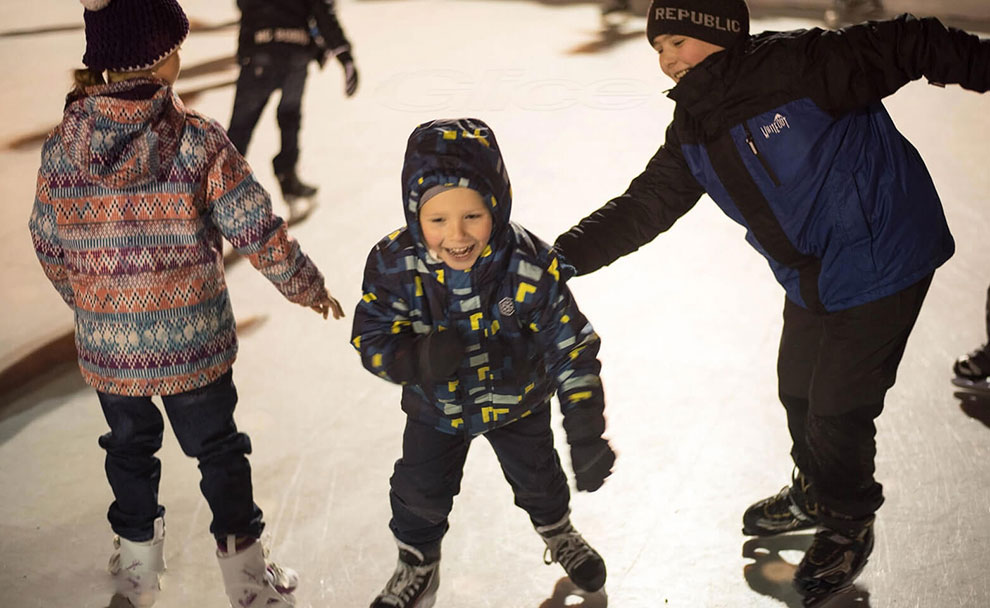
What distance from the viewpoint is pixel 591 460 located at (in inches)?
78.5

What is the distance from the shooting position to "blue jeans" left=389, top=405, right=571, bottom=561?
2086mm

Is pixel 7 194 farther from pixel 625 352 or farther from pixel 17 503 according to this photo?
pixel 625 352

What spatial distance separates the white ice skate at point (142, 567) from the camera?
2.32 meters

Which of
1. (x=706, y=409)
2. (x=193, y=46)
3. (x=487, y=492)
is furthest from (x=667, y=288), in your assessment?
(x=193, y=46)

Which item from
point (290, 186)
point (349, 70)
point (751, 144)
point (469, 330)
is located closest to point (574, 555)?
point (469, 330)

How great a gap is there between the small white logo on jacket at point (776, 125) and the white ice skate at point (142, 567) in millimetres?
1521

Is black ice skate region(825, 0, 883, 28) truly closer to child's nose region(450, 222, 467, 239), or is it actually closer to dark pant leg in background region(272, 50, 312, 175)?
dark pant leg in background region(272, 50, 312, 175)

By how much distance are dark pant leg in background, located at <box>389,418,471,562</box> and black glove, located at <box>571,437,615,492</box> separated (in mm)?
231

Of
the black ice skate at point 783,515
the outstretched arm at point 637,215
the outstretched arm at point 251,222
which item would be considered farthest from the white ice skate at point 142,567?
the black ice skate at point 783,515

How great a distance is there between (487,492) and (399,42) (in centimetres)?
350

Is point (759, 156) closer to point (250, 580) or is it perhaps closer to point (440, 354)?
point (440, 354)

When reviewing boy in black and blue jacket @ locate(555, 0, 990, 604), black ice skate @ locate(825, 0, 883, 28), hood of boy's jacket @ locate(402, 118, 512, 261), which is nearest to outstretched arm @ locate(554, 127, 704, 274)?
boy in black and blue jacket @ locate(555, 0, 990, 604)

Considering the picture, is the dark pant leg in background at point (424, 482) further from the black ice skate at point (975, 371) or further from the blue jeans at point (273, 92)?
the blue jeans at point (273, 92)

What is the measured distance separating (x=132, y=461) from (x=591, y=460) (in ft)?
3.18
